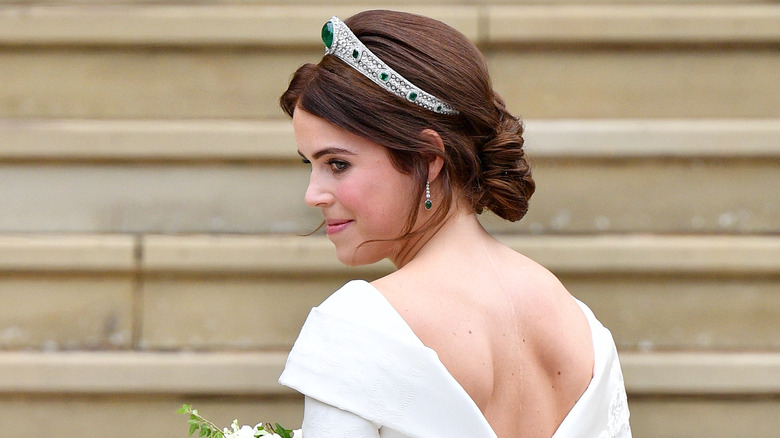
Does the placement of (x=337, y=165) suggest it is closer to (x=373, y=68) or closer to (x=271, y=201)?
(x=373, y=68)

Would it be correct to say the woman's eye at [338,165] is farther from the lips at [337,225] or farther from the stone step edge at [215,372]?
the stone step edge at [215,372]

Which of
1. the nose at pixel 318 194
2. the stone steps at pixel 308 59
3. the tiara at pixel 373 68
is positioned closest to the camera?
the tiara at pixel 373 68

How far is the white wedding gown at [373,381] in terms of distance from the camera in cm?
167

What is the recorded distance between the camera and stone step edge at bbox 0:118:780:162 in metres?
3.71

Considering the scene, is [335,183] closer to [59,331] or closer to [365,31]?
[365,31]

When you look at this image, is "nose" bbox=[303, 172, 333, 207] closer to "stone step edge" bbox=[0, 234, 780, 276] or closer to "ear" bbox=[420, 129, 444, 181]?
"ear" bbox=[420, 129, 444, 181]

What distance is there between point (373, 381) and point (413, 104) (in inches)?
23.4

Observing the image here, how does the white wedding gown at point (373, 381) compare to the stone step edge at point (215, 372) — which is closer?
the white wedding gown at point (373, 381)

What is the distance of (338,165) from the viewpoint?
75.8 inches

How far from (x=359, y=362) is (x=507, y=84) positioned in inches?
92.4

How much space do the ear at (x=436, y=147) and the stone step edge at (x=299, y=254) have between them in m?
1.78

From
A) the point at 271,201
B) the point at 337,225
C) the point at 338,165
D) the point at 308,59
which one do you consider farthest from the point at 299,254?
the point at 338,165

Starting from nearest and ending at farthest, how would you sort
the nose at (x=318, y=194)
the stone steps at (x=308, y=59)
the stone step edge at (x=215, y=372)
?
the nose at (x=318, y=194), the stone step edge at (x=215, y=372), the stone steps at (x=308, y=59)

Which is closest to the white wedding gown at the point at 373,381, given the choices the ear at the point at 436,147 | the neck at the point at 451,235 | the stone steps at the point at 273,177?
the neck at the point at 451,235
